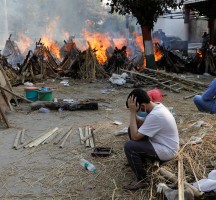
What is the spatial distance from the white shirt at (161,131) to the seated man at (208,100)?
10.6 feet

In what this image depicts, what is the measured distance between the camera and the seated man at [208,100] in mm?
7434

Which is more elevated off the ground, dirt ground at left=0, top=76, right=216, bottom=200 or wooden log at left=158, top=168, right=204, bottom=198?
wooden log at left=158, top=168, right=204, bottom=198

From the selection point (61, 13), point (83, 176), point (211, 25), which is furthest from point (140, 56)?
point (61, 13)

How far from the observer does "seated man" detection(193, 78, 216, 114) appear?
743cm

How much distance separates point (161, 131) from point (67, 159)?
1977 millimetres

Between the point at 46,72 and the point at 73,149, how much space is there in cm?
963

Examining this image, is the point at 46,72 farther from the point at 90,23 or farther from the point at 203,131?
the point at 90,23

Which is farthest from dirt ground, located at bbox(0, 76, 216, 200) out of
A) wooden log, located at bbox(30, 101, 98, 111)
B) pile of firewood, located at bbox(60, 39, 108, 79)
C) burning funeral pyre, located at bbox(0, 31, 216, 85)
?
pile of firewood, located at bbox(60, 39, 108, 79)

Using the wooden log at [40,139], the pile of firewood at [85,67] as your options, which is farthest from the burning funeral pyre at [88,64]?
the wooden log at [40,139]

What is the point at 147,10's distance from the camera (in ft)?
47.3

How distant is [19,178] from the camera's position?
4938 mm

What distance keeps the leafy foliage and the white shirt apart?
10.2m

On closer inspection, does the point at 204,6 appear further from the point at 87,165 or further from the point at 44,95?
the point at 87,165

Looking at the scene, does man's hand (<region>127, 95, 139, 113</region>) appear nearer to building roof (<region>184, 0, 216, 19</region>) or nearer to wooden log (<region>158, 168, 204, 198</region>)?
wooden log (<region>158, 168, 204, 198</region>)
